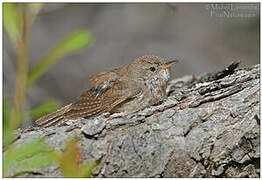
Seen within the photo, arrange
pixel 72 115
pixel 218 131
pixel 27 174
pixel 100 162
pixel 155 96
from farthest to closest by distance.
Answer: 1. pixel 155 96
2. pixel 72 115
3. pixel 218 131
4. pixel 100 162
5. pixel 27 174

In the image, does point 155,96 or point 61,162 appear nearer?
point 61,162

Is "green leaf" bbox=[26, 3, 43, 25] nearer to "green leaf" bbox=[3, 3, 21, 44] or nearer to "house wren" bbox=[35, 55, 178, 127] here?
"green leaf" bbox=[3, 3, 21, 44]

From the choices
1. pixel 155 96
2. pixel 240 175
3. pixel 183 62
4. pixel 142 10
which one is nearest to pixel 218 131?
pixel 240 175

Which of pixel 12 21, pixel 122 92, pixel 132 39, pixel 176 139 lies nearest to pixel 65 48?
pixel 12 21

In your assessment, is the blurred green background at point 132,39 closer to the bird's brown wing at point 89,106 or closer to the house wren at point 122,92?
the house wren at point 122,92

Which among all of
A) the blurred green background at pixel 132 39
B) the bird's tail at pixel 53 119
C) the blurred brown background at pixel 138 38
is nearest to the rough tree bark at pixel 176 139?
the bird's tail at pixel 53 119

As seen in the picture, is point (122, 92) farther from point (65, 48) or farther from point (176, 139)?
point (65, 48)

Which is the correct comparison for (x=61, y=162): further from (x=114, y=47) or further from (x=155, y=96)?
(x=114, y=47)
